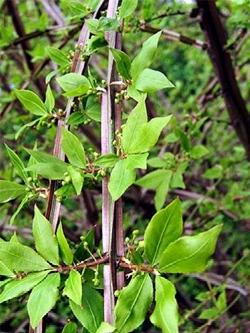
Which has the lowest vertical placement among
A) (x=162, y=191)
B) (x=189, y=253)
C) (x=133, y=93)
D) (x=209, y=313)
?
(x=209, y=313)

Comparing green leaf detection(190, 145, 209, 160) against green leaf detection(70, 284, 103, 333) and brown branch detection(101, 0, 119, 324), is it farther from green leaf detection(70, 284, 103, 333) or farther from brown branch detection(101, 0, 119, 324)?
green leaf detection(70, 284, 103, 333)

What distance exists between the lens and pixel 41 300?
495 mm

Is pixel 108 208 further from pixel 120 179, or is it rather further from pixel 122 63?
pixel 122 63

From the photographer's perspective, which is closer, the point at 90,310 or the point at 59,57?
the point at 90,310

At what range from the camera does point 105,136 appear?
56 centimetres

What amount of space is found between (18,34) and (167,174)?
50cm

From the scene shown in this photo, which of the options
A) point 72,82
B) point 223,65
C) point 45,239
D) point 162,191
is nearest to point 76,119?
point 72,82

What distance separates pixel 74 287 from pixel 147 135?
139 millimetres

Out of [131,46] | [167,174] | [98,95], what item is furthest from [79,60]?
[131,46]

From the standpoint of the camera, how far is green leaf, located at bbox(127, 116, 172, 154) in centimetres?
51

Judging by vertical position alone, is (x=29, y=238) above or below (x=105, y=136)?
below

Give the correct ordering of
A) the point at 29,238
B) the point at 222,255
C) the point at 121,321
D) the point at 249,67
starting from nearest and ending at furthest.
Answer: the point at 121,321 < the point at 29,238 < the point at 222,255 < the point at 249,67

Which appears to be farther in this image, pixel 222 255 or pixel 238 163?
pixel 222 255

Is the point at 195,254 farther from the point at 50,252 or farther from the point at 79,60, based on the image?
the point at 79,60
